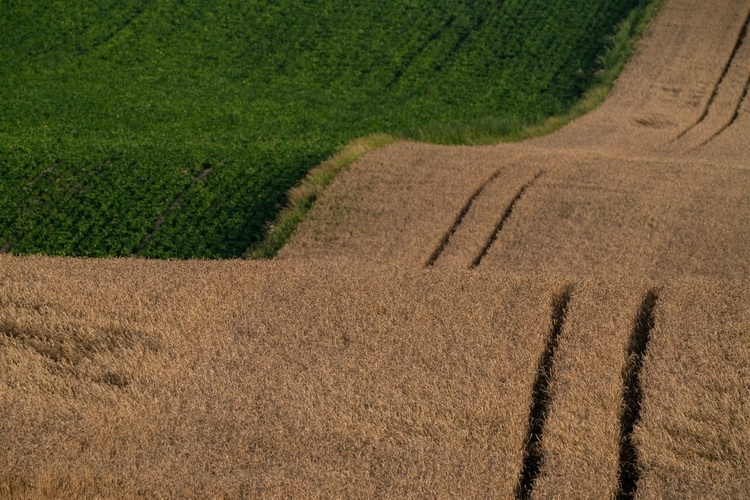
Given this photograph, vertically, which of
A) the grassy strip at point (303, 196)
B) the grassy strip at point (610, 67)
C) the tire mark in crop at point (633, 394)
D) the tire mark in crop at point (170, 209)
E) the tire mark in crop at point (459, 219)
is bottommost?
the grassy strip at point (610, 67)

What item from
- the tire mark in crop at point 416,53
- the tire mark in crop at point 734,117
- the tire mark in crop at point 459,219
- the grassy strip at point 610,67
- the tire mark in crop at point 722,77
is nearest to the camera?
the tire mark in crop at point 459,219

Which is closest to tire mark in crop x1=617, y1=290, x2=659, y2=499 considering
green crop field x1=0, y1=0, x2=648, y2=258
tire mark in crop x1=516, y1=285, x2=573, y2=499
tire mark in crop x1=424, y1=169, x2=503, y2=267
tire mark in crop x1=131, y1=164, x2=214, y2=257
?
tire mark in crop x1=516, y1=285, x2=573, y2=499

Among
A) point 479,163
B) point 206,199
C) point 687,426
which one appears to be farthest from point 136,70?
point 687,426

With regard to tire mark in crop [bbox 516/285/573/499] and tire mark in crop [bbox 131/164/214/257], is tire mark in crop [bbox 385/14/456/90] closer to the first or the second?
tire mark in crop [bbox 131/164/214/257]

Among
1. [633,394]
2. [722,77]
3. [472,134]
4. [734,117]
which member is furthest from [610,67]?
[633,394]

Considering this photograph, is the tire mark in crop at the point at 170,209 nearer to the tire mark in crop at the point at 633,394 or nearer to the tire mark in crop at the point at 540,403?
the tire mark in crop at the point at 540,403

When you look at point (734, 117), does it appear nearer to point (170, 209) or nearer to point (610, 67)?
point (610, 67)

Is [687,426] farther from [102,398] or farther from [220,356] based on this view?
[102,398]

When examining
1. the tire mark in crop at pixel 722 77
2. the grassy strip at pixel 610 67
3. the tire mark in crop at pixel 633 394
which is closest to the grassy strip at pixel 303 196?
the grassy strip at pixel 610 67
